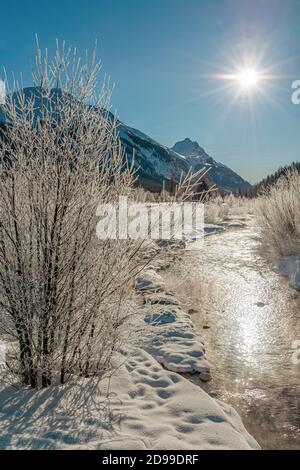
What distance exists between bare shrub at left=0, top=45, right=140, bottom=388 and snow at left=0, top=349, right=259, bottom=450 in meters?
0.34

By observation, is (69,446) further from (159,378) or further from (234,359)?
(234,359)

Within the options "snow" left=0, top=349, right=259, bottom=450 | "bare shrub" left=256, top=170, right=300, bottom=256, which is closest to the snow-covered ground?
"snow" left=0, top=349, right=259, bottom=450

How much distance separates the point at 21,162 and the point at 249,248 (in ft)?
31.4

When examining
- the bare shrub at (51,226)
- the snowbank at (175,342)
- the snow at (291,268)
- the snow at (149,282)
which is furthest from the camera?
the snow at (291,268)

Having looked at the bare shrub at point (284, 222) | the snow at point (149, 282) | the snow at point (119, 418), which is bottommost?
the snow at point (119, 418)

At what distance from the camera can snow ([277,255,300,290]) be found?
751 cm

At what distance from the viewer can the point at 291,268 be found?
8.38m

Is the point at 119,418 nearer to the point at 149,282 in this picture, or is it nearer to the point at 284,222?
the point at 149,282

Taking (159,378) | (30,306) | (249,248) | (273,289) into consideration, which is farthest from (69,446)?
(249,248)

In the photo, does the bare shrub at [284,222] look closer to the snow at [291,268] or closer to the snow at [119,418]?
the snow at [291,268]

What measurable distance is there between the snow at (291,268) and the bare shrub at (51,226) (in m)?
5.56

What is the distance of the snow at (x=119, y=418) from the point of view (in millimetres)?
2358

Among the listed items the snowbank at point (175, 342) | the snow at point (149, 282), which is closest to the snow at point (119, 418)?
the snowbank at point (175, 342)

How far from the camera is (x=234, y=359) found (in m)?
4.32
